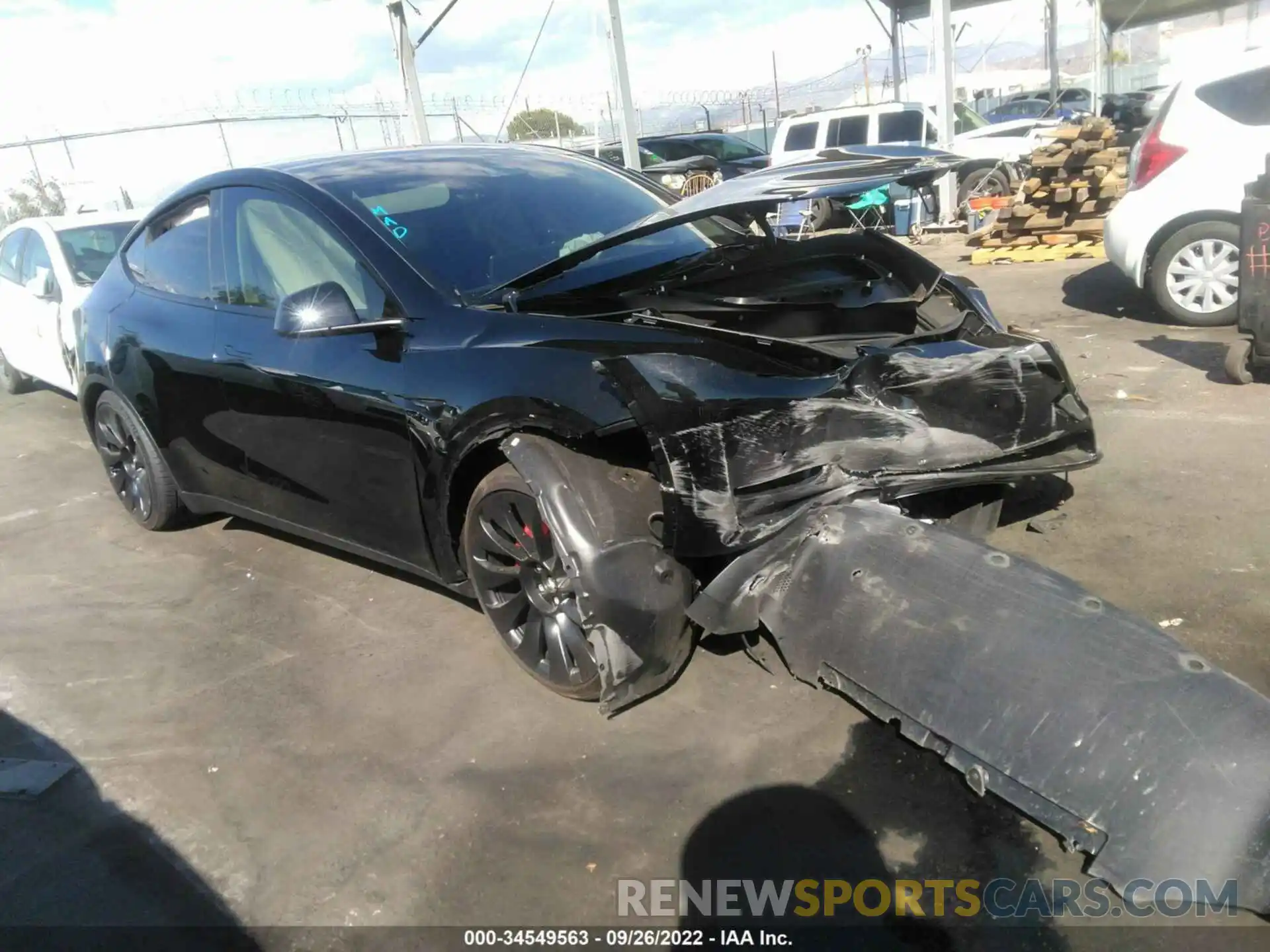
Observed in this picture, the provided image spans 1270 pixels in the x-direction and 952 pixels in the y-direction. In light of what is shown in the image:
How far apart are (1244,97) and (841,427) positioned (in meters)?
5.70

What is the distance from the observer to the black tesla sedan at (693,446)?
217 centimetres

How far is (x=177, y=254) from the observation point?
14.5 feet

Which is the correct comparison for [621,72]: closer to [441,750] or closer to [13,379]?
[13,379]

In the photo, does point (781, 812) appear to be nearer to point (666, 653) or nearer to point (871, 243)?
point (666, 653)

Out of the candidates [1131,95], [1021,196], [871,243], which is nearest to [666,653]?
[871,243]

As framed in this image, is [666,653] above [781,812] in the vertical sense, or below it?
above

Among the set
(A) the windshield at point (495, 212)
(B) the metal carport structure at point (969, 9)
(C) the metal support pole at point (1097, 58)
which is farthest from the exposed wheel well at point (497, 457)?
(C) the metal support pole at point (1097, 58)

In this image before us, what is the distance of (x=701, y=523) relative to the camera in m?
2.64

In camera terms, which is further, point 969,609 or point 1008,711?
point 969,609

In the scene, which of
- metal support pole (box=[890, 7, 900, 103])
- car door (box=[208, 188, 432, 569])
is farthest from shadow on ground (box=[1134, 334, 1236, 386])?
metal support pole (box=[890, 7, 900, 103])

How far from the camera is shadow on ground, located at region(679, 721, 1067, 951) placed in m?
2.15

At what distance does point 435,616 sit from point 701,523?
162 centimetres

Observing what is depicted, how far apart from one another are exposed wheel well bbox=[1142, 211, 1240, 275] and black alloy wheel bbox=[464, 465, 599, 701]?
19.2ft

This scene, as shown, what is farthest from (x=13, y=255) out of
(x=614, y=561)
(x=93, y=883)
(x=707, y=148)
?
(x=707, y=148)
